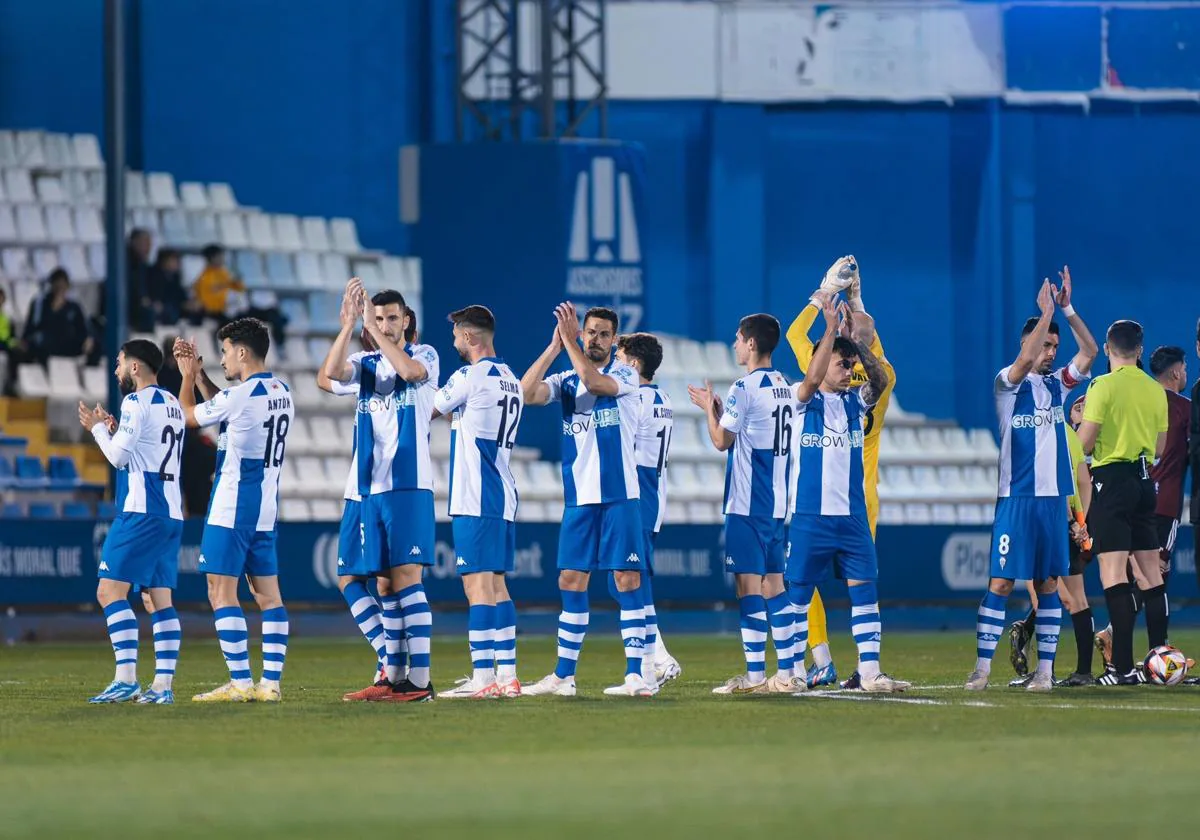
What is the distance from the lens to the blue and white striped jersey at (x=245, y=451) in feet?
40.8

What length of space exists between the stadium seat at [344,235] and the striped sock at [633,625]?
21.2 metres

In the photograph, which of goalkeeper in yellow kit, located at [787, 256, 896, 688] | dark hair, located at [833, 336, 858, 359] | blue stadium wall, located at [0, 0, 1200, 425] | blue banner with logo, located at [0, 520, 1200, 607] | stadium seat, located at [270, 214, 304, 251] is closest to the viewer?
dark hair, located at [833, 336, 858, 359]

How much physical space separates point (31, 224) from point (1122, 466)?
19.6m

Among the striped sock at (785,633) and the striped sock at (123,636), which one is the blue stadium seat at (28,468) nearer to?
the striped sock at (123,636)

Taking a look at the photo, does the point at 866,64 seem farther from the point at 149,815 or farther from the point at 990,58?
the point at 149,815

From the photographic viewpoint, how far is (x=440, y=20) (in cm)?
3481

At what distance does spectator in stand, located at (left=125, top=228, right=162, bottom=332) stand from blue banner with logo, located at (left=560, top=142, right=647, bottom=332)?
5.36 metres

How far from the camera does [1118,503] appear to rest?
14.2 metres

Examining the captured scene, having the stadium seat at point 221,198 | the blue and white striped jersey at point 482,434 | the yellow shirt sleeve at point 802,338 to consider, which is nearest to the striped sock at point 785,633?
the yellow shirt sleeve at point 802,338

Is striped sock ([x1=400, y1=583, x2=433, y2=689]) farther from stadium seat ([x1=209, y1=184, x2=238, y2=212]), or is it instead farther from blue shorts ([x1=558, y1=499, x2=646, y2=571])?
stadium seat ([x1=209, y1=184, x2=238, y2=212])

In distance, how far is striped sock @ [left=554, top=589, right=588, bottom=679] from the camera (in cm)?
1308

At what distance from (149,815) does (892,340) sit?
3073 centimetres

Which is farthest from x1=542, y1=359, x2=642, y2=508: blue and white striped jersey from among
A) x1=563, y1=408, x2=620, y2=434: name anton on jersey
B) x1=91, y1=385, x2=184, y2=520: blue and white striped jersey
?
x1=91, y1=385, x2=184, y2=520: blue and white striped jersey

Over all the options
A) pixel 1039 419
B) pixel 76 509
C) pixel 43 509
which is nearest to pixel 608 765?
pixel 1039 419
